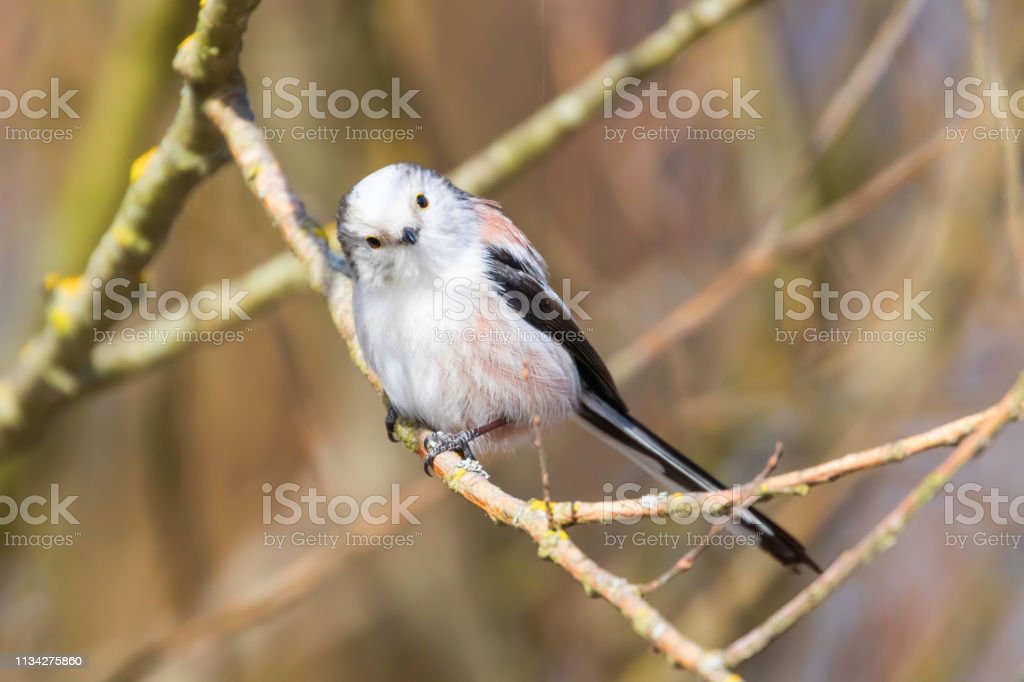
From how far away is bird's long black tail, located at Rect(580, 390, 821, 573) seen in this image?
8.38 feet

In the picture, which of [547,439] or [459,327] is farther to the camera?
[547,439]

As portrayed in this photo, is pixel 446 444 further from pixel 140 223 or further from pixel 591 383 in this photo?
pixel 140 223

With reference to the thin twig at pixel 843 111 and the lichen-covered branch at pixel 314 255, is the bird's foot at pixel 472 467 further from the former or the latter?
the thin twig at pixel 843 111

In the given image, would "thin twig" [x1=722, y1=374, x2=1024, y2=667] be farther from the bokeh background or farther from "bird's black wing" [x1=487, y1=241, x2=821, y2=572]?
the bokeh background

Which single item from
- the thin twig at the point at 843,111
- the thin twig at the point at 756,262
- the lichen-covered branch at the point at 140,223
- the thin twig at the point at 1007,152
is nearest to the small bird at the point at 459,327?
the lichen-covered branch at the point at 140,223

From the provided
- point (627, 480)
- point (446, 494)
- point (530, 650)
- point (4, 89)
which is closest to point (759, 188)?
point (627, 480)

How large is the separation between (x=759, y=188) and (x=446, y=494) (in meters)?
2.10

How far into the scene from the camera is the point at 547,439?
3.99 meters

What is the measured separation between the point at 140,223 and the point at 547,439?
1.89m

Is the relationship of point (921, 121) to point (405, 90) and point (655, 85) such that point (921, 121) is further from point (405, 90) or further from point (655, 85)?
point (405, 90)

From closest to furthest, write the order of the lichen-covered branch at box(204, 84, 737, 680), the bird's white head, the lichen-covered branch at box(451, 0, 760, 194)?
the lichen-covered branch at box(204, 84, 737, 680), the bird's white head, the lichen-covered branch at box(451, 0, 760, 194)

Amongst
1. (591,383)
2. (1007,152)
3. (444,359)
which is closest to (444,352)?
(444,359)

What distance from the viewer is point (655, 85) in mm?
Result: 5234

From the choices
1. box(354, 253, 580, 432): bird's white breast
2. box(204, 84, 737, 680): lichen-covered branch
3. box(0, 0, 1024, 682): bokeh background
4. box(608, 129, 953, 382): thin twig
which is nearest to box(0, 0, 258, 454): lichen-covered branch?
box(204, 84, 737, 680): lichen-covered branch
